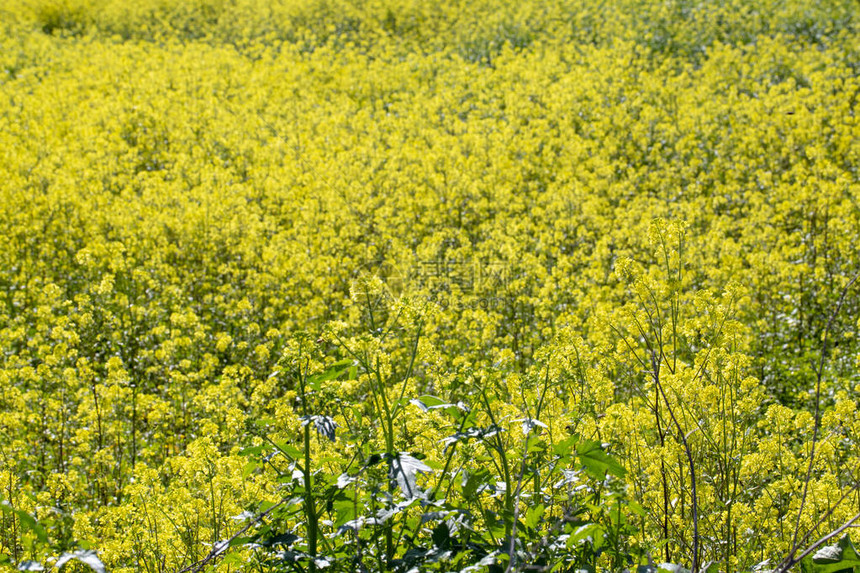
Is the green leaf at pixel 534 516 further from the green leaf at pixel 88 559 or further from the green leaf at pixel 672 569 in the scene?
the green leaf at pixel 88 559

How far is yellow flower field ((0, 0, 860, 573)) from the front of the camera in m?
2.37

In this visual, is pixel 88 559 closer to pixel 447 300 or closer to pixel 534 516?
pixel 534 516

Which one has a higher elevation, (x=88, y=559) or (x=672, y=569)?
(x=88, y=559)

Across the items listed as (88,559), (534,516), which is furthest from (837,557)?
(88,559)

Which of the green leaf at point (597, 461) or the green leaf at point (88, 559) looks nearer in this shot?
the green leaf at point (88, 559)

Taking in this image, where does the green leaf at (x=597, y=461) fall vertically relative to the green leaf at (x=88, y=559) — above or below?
above

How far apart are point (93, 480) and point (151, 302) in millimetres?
2668

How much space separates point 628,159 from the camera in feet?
35.2

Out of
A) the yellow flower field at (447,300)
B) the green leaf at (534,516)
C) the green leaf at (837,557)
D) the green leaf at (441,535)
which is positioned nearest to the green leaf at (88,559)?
the yellow flower field at (447,300)

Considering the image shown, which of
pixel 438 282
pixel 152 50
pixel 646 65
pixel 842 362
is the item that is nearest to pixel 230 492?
pixel 438 282

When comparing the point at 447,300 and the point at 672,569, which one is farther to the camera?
the point at 447,300

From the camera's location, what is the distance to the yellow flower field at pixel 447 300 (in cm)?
237

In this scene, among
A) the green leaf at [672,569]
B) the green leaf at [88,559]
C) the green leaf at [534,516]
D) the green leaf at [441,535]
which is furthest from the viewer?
the green leaf at [534,516]

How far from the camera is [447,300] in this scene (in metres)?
7.26
